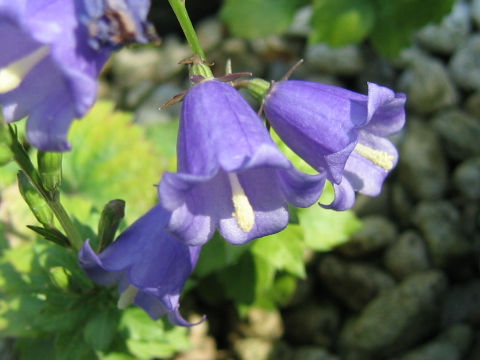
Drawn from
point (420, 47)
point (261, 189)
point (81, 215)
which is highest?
point (261, 189)

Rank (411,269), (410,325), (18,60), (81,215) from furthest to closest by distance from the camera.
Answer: (411,269), (410,325), (81,215), (18,60)

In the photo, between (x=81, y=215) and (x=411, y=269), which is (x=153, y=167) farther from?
(x=411, y=269)

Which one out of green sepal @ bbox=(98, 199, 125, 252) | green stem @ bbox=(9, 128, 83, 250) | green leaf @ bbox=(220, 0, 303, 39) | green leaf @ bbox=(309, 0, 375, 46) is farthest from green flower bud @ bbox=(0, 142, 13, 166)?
green leaf @ bbox=(220, 0, 303, 39)

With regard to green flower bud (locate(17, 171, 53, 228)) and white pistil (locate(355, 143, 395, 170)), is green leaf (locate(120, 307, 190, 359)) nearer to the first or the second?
green flower bud (locate(17, 171, 53, 228))

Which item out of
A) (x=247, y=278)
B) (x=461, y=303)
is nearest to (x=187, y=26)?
(x=247, y=278)

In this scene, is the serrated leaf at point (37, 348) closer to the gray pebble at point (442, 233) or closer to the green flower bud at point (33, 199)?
the green flower bud at point (33, 199)

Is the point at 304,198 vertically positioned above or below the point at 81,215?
above

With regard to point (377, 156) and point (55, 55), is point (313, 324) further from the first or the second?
point (55, 55)

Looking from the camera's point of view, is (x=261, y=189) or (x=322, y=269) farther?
(x=322, y=269)

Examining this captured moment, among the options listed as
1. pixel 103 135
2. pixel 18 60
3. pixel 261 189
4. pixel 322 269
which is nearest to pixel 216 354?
pixel 322 269
